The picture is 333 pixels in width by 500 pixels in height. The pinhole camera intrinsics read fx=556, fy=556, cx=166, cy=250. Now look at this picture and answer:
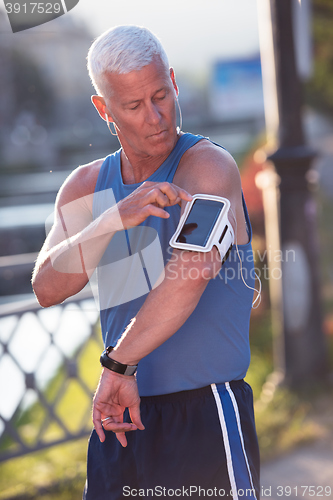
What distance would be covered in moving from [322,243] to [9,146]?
1856 centimetres

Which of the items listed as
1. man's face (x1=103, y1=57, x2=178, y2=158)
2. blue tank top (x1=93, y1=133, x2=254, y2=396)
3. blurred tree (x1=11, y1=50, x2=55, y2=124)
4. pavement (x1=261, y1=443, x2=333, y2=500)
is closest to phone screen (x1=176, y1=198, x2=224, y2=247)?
blue tank top (x1=93, y1=133, x2=254, y2=396)

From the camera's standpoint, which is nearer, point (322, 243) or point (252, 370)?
point (252, 370)

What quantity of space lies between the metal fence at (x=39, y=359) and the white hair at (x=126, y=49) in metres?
1.96

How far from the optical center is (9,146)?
77.2ft

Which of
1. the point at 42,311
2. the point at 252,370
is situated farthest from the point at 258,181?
the point at 42,311

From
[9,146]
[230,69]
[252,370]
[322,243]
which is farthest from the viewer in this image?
[9,146]

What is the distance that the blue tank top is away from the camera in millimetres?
1460

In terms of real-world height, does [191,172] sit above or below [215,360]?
above

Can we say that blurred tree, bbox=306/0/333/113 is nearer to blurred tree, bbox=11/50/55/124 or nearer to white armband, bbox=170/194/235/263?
white armband, bbox=170/194/235/263

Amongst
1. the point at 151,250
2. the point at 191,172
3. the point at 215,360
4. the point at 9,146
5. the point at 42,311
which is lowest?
the point at 9,146

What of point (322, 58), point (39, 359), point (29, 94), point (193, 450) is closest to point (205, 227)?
point (193, 450)

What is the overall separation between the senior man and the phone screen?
0.05 metres

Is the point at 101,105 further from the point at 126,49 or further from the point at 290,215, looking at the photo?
the point at 290,215

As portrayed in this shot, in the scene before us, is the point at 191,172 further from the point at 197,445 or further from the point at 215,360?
the point at 197,445
